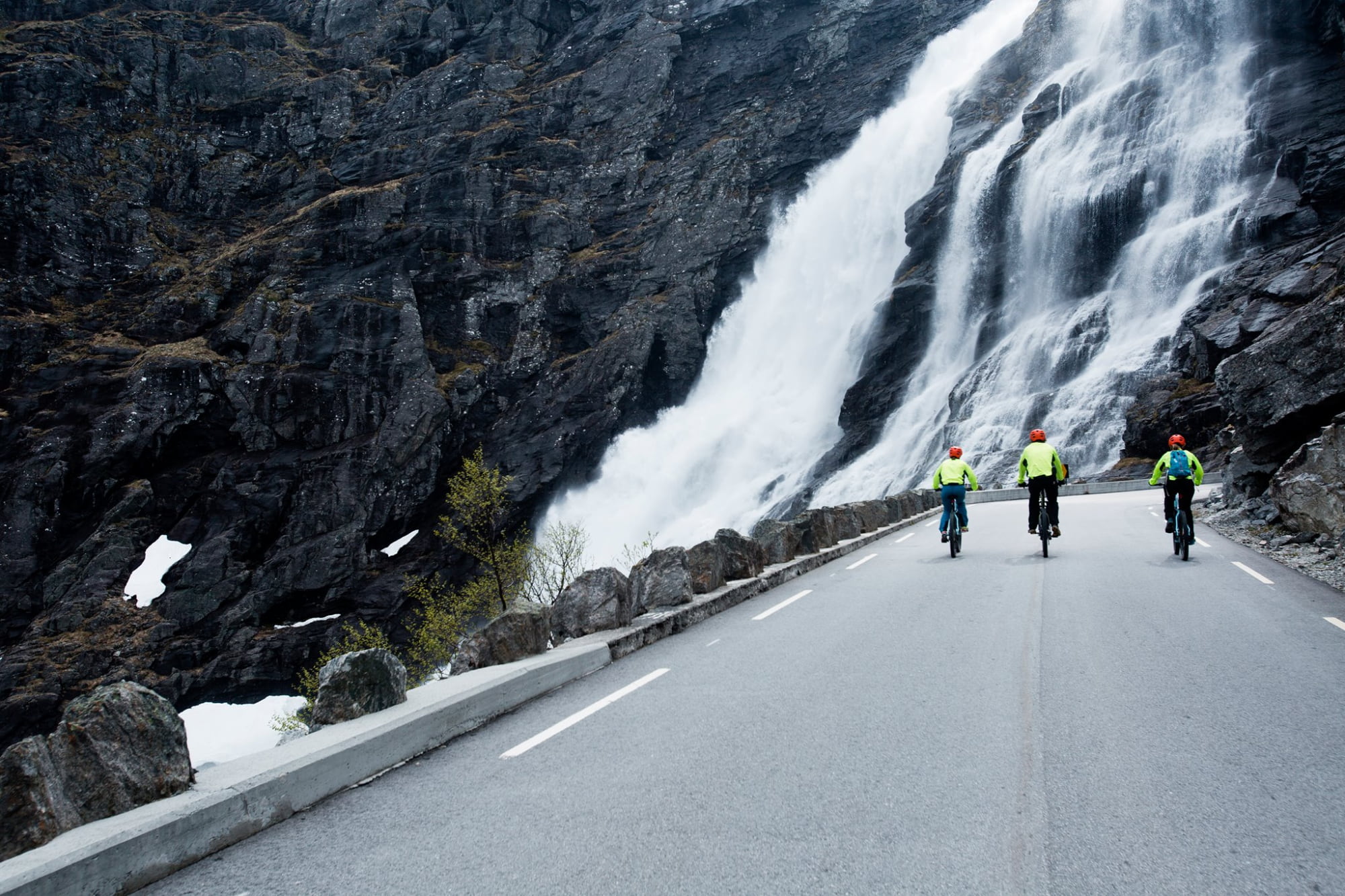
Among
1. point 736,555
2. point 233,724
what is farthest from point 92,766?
point 233,724

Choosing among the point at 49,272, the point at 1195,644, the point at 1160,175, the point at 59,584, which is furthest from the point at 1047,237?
the point at 49,272

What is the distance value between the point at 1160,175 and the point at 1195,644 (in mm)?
45343

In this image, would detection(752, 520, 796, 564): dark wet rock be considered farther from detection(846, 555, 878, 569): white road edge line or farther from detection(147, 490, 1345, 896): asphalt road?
detection(147, 490, 1345, 896): asphalt road

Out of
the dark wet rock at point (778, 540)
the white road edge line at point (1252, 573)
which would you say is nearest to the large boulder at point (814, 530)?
the dark wet rock at point (778, 540)

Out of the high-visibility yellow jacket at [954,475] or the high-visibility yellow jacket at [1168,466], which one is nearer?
the high-visibility yellow jacket at [1168,466]

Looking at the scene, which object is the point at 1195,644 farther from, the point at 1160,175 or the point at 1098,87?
the point at 1098,87

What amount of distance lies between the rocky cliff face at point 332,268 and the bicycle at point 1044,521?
4156 cm

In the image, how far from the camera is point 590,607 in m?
8.68

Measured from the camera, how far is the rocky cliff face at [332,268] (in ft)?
157

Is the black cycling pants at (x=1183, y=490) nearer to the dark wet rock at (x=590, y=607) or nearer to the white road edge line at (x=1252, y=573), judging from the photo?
the white road edge line at (x=1252, y=573)

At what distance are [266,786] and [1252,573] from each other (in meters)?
12.0

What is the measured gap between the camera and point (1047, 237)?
46.4 metres

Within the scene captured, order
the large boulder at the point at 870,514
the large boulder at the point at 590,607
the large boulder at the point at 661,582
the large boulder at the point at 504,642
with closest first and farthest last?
the large boulder at the point at 504,642
the large boulder at the point at 590,607
the large boulder at the point at 661,582
the large boulder at the point at 870,514

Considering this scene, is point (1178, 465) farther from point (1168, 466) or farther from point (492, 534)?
point (492, 534)
